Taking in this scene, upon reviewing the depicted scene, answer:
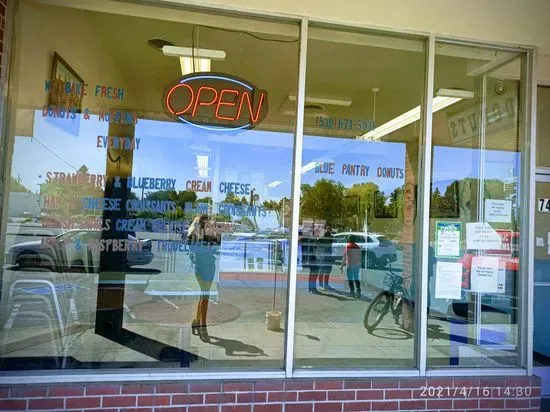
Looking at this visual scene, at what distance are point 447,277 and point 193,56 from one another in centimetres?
334

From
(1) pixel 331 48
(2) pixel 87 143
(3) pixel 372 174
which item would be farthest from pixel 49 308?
(3) pixel 372 174

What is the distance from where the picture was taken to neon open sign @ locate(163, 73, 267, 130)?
4.60 metres

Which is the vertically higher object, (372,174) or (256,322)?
(372,174)

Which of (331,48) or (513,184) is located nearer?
(513,184)

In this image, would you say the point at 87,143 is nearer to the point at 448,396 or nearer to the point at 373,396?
the point at 373,396

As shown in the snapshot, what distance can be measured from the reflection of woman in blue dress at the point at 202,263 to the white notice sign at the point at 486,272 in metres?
3.18

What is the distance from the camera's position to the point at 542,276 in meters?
5.19

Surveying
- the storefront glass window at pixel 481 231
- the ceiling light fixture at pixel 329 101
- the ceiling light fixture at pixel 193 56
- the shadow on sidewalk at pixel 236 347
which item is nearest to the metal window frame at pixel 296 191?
the shadow on sidewalk at pixel 236 347

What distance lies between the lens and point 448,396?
3.38 metres

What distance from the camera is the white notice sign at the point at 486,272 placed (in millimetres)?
3885

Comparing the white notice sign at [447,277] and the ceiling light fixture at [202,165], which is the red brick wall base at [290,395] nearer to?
the white notice sign at [447,277]

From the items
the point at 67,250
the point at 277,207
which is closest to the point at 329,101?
the point at 277,207

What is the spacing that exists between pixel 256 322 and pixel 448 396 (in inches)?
127

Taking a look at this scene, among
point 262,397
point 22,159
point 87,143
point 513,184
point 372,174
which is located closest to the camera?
point 262,397
